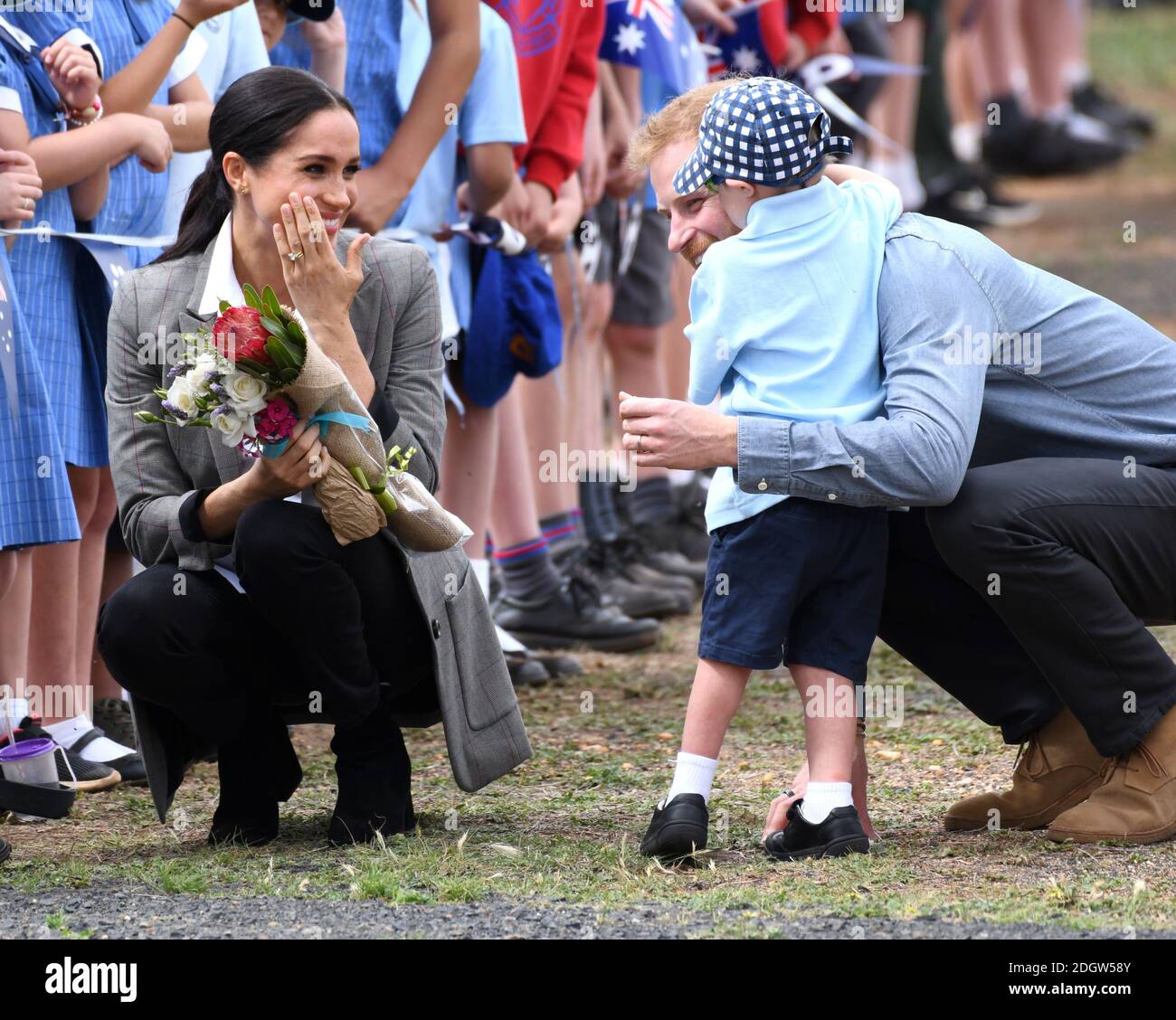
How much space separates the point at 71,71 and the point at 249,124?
66 cm

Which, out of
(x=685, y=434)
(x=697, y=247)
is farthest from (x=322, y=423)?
(x=697, y=247)

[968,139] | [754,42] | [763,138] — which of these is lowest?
[763,138]

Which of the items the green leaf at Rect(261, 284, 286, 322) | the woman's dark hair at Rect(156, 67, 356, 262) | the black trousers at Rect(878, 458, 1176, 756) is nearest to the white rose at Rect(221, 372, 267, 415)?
the green leaf at Rect(261, 284, 286, 322)

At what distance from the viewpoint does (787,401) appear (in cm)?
323

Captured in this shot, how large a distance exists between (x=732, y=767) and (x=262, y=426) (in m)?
1.49

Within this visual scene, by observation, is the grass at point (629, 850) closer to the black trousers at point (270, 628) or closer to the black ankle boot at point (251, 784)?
the black ankle boot at point (251, 784)

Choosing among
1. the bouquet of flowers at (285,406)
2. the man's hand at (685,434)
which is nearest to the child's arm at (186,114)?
the bouquet of flowers at (285,406)

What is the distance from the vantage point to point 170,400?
10.4 ft

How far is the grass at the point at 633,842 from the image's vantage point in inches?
120

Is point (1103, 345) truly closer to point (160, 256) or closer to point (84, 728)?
point (160, 256)

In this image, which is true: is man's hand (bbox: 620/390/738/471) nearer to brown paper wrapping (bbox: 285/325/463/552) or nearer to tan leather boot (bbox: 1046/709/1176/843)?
brown paper wrapping (bbox: 285/325/463/552)

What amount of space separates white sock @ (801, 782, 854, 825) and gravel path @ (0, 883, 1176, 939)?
404 mm

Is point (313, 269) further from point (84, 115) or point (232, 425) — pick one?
point (84, 115)

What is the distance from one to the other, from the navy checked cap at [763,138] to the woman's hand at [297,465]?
786mm
